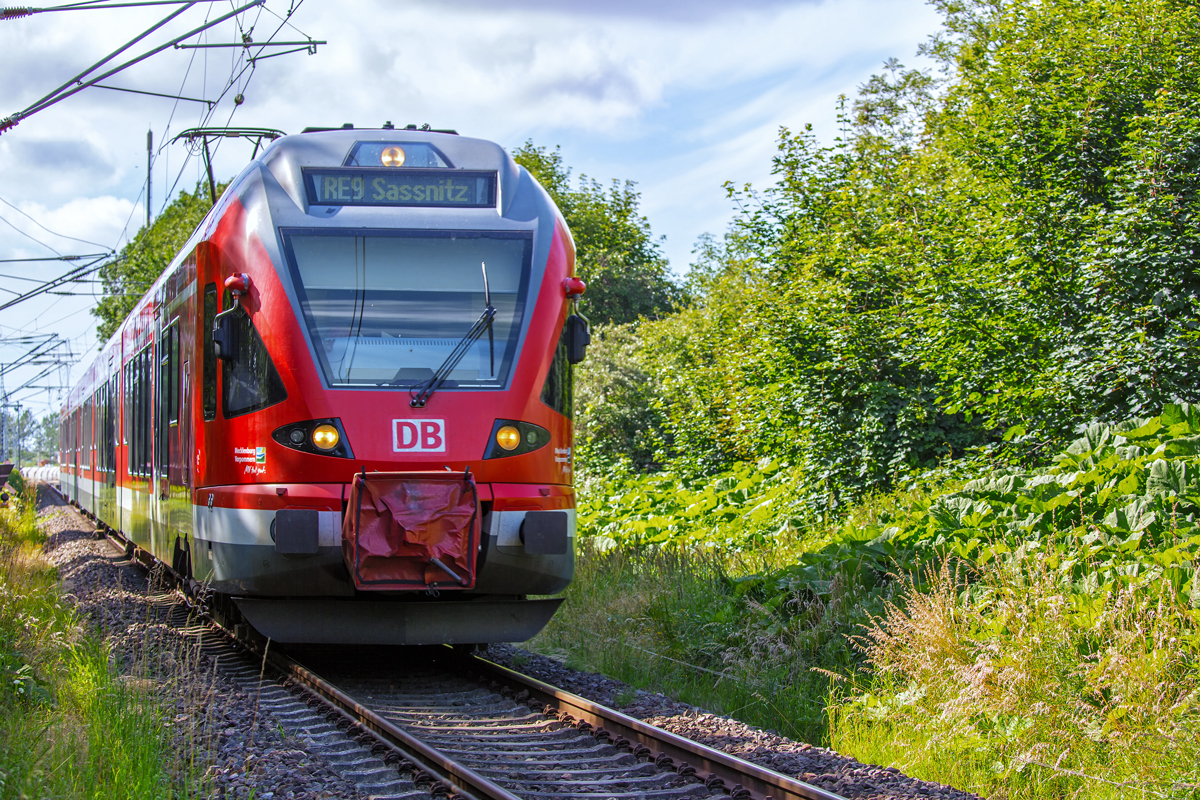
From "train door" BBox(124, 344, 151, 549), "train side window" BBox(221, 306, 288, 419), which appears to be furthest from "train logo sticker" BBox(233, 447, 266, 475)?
"train door" BBox(124, 344, 151, 549)

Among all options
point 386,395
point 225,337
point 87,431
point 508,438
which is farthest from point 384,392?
point 87,431

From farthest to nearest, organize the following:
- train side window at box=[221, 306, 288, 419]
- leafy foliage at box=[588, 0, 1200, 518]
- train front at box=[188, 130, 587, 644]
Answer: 1. leafy foliage at box=[588, 0, 1200, 518]
2. train side window at box=[221, 306, 288, 419]
3. train front at box=[188, 130, 587, 644]

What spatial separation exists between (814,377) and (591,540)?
4787 millimetres

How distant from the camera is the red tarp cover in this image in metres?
6.65

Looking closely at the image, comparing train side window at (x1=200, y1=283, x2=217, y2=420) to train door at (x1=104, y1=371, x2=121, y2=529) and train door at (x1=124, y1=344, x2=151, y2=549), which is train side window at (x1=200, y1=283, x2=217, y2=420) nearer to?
train door at (x1=124, y1=344, x2=151, y2=549)

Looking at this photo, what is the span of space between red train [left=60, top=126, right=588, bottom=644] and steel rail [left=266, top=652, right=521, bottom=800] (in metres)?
0.39

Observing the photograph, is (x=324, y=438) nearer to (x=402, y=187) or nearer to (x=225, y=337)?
(x=225, y=337)

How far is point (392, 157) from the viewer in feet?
25.8

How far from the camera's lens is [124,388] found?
1355 centimetres

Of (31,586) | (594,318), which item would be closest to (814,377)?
(31,586)

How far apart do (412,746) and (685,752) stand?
1413 millimetres

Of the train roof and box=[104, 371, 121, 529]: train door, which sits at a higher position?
the train roof

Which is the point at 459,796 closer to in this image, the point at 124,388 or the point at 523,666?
the point at 523,666

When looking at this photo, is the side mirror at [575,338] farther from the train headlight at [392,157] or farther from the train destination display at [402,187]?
the train headlight at [392,157]
